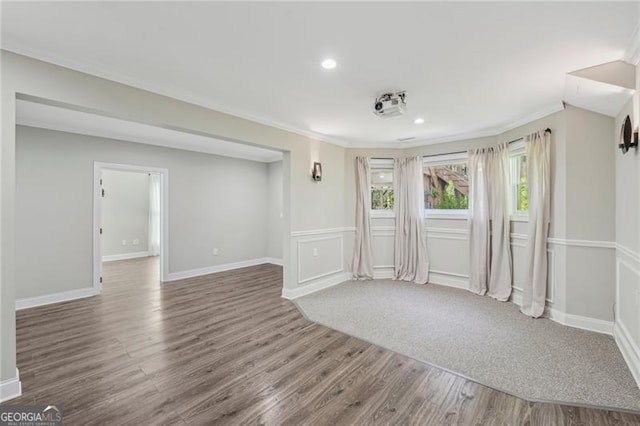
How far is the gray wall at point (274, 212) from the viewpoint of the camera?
6793 millimetres

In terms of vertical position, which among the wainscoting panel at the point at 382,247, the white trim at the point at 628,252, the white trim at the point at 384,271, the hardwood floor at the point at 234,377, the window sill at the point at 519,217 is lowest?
the hardwood floor at the point at 234,377

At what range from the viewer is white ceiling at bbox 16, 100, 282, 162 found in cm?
360

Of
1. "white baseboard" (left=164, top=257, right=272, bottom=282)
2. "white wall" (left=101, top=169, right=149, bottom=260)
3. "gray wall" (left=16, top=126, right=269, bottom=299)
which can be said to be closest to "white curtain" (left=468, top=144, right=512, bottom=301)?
"white baseboard" (left=164, top=257, right=272, bottom=282)

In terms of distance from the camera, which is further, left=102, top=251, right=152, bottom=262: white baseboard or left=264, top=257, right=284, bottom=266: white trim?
Answer: left=102, top=251, right=152, bottom=262: white baseboard

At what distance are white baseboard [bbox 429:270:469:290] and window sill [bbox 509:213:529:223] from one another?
119 cm

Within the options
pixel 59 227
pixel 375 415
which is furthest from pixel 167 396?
pixel 59 227

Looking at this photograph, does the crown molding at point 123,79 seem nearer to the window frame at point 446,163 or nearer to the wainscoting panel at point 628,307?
the window frame at point 446,163

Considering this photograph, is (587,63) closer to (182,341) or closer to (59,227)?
(182,341)

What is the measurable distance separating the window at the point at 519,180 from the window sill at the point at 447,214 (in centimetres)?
73

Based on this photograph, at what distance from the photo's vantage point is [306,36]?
1.97 meters

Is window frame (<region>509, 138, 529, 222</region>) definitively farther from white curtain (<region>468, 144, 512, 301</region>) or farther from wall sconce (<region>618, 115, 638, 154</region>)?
wall sconce (<region>618, 115, 638, 154</region>)

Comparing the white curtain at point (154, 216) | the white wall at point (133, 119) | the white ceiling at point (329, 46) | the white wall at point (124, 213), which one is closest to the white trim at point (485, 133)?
the white ceiling at point (329, 46)

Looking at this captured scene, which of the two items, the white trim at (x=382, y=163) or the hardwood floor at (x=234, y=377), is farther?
the white trim at (x=382, y=163)

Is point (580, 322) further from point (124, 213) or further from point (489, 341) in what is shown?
point (124, 213)
